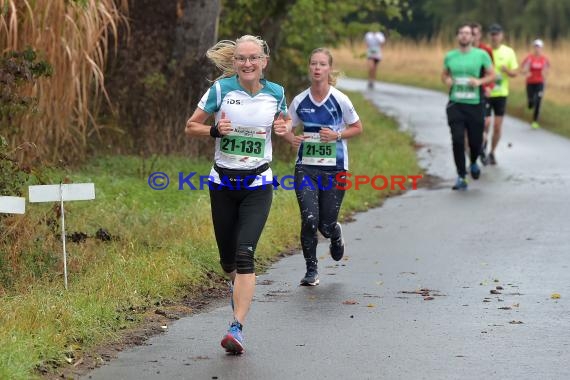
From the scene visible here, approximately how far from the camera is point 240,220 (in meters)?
8.28

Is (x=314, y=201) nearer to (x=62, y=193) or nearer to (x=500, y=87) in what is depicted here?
(x=62, y=193)

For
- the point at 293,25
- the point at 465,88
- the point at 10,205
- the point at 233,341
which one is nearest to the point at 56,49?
the point at 10,205

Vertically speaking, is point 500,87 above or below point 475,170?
above

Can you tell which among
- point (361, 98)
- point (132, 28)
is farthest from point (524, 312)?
point (361, 98)

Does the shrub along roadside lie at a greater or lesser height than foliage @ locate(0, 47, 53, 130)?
lesser

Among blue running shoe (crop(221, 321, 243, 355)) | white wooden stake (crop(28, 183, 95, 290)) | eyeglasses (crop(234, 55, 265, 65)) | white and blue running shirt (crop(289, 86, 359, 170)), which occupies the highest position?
eyeglasses (crop(234, 55, 265, 65))

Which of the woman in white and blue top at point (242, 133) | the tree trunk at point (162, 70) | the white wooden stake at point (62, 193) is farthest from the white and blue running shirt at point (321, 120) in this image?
the tree trunk at point (162, 70)

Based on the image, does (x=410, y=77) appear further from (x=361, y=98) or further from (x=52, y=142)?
(x=52, y=142)

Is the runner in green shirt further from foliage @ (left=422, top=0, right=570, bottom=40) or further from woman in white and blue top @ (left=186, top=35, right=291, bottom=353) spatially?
foliage @ (left=422, top=0, right=570, bottom=40)

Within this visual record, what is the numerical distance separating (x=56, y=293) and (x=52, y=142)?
5550 millimetres

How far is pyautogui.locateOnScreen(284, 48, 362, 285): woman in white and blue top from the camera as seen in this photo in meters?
10.4

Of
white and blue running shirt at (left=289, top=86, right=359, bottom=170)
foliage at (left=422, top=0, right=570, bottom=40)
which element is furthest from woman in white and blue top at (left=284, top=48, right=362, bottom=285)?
foliage at (left=422, top=0, right=570, bottom=40)

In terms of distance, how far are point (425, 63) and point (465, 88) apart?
33.3 m

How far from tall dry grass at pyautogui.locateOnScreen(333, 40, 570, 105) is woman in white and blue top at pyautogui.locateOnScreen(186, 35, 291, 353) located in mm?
27078
